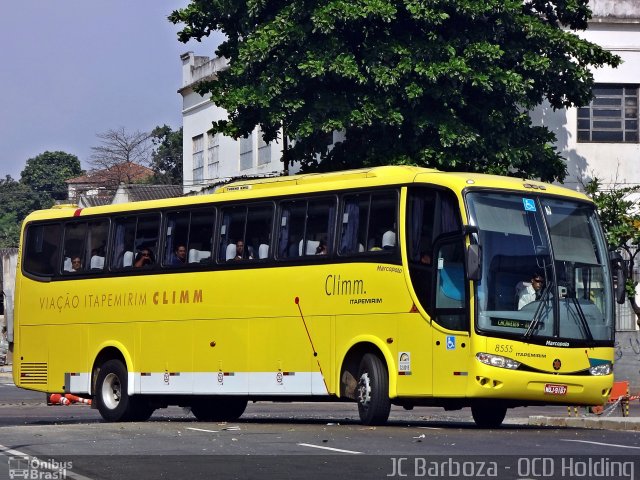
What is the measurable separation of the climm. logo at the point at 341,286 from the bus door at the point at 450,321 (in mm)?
1460

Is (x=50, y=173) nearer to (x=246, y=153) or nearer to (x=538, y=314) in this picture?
(x=246, y=153)

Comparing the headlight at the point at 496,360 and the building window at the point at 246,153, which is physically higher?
the building window at the point at 246,153

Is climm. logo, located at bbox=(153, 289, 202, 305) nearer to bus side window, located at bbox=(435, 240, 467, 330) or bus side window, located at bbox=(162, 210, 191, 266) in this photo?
bus side window, located at bbox=(162, 210, 191, 266)

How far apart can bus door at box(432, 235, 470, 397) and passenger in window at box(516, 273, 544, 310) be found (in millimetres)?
772

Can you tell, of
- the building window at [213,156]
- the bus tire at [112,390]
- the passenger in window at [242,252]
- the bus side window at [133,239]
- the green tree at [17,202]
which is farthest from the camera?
the green tree at [17,202]

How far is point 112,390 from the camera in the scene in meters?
25.2

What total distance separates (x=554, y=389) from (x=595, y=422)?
517 cm

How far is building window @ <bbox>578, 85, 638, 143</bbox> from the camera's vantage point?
141 ft

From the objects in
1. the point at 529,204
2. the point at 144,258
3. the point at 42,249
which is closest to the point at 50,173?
the point at 42,249

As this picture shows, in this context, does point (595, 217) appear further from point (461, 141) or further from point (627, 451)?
point (461, 141)

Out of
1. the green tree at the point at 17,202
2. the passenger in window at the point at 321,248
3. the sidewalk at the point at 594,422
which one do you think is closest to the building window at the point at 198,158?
the sidewalk at the point at 594,422

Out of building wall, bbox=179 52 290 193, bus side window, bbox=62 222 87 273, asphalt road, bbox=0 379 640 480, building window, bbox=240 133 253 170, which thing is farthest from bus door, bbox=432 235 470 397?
building window, bbox=240 133 253 170

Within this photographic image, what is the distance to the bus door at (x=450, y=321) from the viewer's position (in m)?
19.7

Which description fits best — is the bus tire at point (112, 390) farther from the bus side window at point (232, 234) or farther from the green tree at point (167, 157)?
the green tree at point (167, 157)
